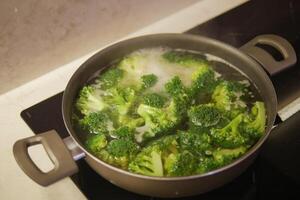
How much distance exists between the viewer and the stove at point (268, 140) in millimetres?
891

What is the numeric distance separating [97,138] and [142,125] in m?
0.10

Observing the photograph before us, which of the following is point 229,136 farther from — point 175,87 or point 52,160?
point 52,160

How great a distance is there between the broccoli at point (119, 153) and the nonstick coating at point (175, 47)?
0.04 metres

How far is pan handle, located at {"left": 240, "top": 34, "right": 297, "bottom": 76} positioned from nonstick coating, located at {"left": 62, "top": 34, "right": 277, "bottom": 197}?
4cm

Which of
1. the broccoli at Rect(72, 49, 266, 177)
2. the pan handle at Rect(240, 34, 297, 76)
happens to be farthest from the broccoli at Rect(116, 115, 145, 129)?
the pan handle at Rect(240, 34, 297, 76)

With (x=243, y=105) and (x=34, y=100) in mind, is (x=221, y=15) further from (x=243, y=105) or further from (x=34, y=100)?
(x=34, y=100)

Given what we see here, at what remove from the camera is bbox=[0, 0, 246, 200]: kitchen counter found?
0.92 m

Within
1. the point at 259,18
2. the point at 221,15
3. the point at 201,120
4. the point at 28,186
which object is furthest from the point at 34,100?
the point at 259,18

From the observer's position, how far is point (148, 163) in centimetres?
85

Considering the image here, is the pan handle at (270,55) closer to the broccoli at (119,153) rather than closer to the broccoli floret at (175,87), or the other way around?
the broccoli floret at (175,87)

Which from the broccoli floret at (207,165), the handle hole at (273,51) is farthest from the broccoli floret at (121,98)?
the handle hole at (273,51)

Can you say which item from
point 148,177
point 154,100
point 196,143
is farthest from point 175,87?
point 148,177

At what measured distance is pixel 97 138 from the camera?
911 mm

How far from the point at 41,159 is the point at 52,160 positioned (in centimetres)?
15
